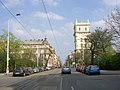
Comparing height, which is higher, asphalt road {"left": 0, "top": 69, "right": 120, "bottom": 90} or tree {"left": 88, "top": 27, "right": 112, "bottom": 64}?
tree {"left": 88, "top": 27, "right": 112, "bottom": 64}

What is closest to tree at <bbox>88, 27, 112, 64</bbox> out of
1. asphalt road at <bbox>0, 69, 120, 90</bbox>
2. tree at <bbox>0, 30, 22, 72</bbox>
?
tree at <bbox>0, 30, 22, 72</bbox>

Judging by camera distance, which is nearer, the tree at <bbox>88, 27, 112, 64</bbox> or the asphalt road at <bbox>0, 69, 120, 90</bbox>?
the asphalt road at <bbox>0, 69, 120, 90</bbox>

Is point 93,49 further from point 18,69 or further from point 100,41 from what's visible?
point 18,69

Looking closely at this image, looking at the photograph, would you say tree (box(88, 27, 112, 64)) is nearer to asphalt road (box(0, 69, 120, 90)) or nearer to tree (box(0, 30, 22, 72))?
tree (box(0, 30, 22, 72))

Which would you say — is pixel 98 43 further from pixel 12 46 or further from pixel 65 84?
pixel 65 84

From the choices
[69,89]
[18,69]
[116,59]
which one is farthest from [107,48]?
[69,89]

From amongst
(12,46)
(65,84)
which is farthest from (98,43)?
(65,84)

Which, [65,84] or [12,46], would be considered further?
[12,46]

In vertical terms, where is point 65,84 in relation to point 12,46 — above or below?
below

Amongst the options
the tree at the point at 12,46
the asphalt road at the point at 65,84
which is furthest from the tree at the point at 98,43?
the asphalt road at the point at 65,84

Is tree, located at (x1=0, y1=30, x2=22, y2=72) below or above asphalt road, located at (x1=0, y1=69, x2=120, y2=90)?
above

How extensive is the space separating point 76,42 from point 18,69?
101338mm

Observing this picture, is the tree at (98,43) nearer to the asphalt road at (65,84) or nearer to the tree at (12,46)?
the tree at (12,46)

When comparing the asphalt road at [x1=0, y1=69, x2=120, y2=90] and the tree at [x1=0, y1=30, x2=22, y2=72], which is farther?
the tree at [x1=0, y1=30, x2=22, y2=72]
